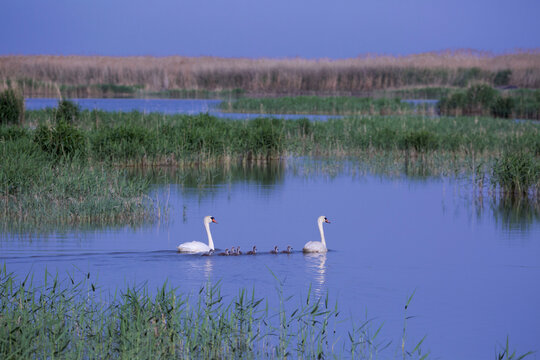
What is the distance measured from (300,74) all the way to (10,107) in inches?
1014

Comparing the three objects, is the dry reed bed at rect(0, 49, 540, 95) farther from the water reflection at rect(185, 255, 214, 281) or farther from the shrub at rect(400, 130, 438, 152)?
the water reflection at rect(185, 255, 214, 281)

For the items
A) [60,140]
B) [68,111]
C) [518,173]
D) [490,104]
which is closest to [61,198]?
[60,140]

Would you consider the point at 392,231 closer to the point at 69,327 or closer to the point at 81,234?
the point at 81,234

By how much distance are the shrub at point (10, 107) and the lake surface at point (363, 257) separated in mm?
8759

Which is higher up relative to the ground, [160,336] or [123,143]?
[123,143]

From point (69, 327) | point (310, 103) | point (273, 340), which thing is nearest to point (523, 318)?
point (273, 340)

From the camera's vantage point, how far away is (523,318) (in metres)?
8.20

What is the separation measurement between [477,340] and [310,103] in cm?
2900

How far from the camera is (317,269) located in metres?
9.83

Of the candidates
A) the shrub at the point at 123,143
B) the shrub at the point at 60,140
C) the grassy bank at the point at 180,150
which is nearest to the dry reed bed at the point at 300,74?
the grassy bank at the point at 180,150

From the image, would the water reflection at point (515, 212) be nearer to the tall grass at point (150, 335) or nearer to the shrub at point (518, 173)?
the shrub at point (518, 173)

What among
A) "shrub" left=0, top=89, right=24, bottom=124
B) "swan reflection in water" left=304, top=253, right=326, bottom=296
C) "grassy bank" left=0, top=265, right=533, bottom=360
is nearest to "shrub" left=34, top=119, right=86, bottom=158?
"shrub" left=0, top=89, right=24, bottom=124

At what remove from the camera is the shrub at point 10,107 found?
74.7 feet

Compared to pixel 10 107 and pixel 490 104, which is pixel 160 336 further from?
pixel 490 104
